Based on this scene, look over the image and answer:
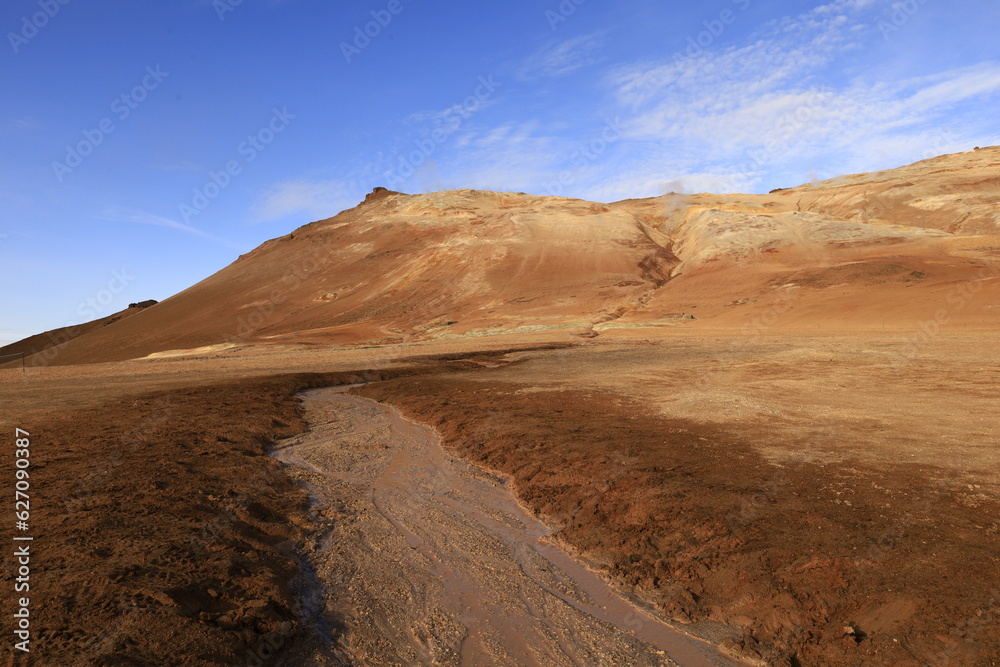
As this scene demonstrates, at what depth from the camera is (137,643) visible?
4.52 meters

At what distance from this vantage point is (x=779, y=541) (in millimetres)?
6582

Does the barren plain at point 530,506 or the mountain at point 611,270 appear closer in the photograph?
the barren plain at point 530,506

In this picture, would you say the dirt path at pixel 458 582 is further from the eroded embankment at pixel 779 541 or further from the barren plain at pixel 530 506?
the eroded embankment at pixel 779 541

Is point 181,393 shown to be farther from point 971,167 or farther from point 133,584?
point 971,167

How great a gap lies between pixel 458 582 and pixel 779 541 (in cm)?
372

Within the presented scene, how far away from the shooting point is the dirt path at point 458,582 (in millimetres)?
5465

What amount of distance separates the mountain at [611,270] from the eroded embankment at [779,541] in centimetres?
2563

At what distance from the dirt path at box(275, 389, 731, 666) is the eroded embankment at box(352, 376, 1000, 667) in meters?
0.49
